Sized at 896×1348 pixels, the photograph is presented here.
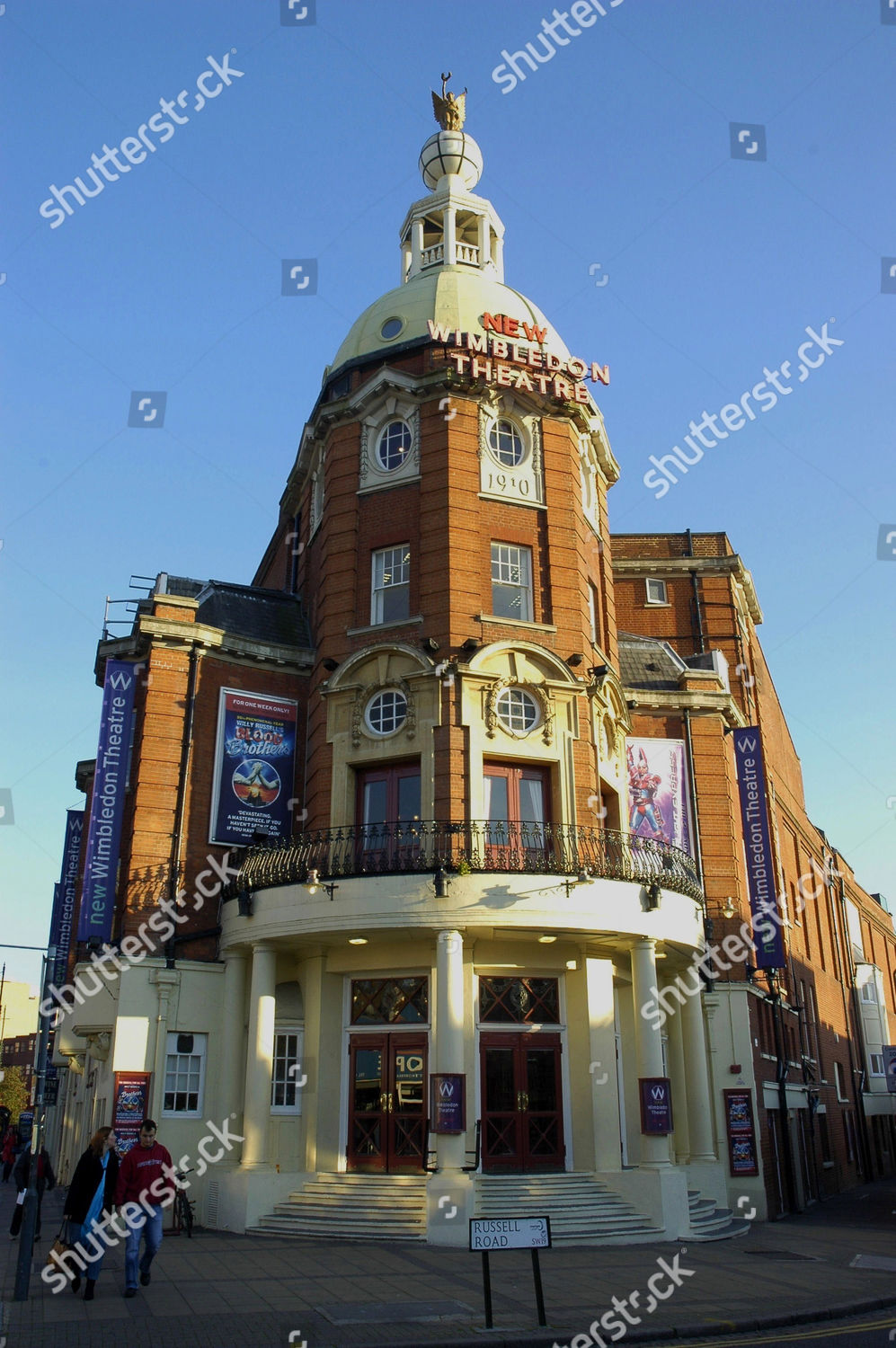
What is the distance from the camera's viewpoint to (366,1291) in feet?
45.2

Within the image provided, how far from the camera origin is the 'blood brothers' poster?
25156 mm

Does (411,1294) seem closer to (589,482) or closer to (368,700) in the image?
(368,700)

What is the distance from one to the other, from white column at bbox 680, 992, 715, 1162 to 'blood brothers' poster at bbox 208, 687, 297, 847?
33.7 ft

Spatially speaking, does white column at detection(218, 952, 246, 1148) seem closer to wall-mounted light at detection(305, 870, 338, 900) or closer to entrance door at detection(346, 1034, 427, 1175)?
entrance door at detection(346, 1034, 427, 1175)

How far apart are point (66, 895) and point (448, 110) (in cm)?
2673

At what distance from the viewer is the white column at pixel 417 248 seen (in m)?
31.6

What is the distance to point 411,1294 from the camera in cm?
1361

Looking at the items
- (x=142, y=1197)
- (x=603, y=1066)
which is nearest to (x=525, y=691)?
(x=603, y=1066)

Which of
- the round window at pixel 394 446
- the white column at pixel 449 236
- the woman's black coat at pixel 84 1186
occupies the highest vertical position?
the white column at pixel 449 236

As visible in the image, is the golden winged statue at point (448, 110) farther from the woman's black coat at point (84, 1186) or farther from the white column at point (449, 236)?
the woman's black coat at point (84, 1186)

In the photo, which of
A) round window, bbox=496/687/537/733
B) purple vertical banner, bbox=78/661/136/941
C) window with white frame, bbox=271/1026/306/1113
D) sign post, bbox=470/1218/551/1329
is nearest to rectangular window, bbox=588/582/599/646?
round window, bbox=496/687/537/733

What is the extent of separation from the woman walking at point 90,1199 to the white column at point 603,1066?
10.6 m

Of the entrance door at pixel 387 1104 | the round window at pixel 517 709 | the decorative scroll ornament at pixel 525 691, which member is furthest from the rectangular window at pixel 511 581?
the entrance door at pixel 387 1104

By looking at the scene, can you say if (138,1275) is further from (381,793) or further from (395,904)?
(381,793)
